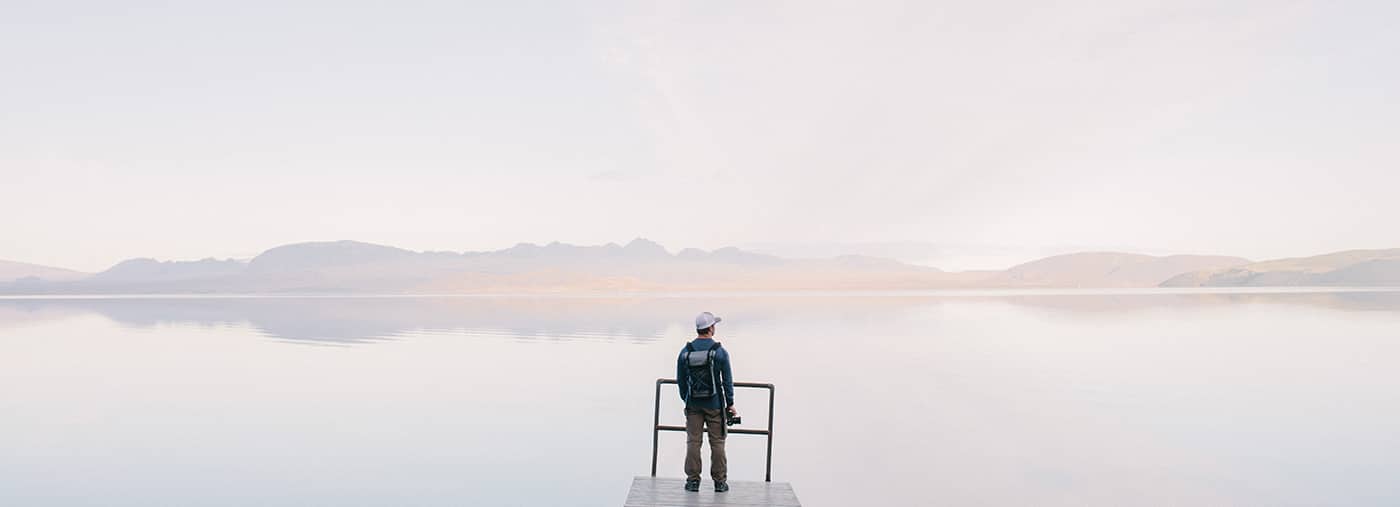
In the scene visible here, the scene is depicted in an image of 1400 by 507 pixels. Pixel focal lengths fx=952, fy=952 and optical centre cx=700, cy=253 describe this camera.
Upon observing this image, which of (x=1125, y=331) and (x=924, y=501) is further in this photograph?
(x=1125, y=331)

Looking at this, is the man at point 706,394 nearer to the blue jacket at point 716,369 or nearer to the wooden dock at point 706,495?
the blue jacket at point 716,369

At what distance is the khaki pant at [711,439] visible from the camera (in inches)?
392

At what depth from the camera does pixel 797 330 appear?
44688mm

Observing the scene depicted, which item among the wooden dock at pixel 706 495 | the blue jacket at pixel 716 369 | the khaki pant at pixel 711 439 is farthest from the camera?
the khaki pant at pixel 711 439

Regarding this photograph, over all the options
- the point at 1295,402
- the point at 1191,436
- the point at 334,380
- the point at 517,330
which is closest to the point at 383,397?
the point at 334,380

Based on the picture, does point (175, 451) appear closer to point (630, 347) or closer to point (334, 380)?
point (334, 380)

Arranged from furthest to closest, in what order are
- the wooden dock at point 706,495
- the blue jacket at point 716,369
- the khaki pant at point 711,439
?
the khaki pant at point 711,439 < the blue jacket at point 716,369 < the wooden dock at point 706,495

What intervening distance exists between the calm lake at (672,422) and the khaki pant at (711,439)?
2.92m

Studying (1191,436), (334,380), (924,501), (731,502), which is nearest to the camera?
(731,502)

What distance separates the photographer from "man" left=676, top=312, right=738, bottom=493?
32.2ft

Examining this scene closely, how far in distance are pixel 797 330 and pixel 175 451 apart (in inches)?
1251

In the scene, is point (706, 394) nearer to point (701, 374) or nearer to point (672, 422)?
point (701, 374)

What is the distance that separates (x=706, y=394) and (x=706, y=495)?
1057 millimetres

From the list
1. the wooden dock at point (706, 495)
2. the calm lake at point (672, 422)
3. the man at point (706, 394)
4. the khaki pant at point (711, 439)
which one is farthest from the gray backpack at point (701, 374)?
the calm lake at point (672, 422)
